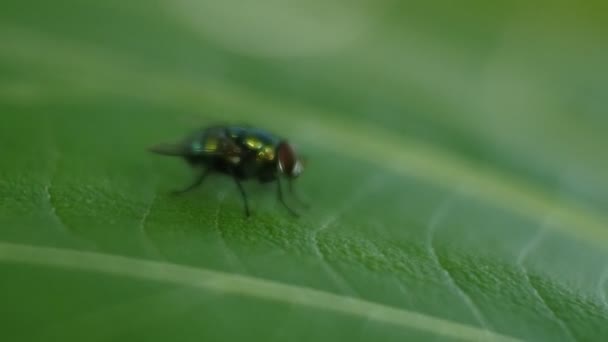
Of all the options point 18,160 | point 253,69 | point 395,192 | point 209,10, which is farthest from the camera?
point 209,10

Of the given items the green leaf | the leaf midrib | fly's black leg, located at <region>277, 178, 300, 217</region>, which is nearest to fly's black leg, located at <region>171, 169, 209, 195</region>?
the green leaf

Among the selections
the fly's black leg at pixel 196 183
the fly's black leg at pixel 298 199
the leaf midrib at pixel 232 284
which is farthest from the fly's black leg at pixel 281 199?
the leaf midrib at pixel 232 284

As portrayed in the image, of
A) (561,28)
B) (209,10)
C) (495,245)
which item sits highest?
(561,28)

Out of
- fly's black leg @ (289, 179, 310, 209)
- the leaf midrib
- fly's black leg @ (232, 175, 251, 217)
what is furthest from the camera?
fly's black leg @ (289, 179, 310, 209)

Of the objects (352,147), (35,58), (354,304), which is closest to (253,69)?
(352,147)

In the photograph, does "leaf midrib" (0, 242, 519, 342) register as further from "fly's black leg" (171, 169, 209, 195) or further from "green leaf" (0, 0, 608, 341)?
"fly's black leg" (171, 169, 209, 195)

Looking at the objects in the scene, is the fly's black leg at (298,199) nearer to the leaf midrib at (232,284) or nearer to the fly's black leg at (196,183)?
the fly's black leg at (196,183)

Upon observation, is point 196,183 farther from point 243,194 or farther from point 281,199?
point 281,199

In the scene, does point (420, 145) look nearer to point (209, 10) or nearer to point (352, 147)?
point (352, 147)

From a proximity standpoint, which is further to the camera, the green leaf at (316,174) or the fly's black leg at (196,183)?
the fly's black leg at (196,183)
